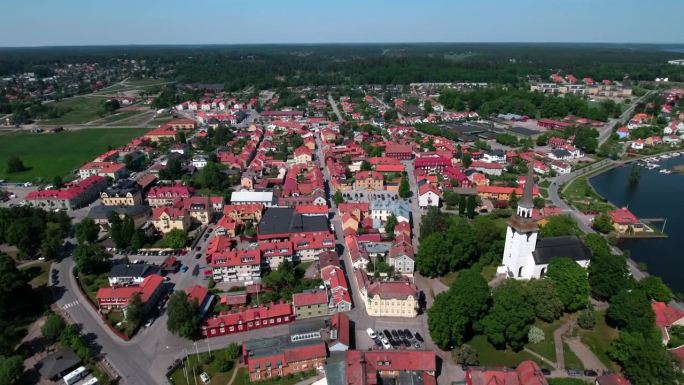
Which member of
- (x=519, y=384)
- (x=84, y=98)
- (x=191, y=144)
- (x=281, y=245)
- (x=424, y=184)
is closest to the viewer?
(x=519, y=384)

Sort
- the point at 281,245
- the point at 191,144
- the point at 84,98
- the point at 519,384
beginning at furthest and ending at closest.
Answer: the point at 84,98, the point at 191,144, the point at 281,245, the point at 519,384

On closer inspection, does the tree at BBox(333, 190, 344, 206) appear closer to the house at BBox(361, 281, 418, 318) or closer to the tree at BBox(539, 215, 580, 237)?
the house at BBox(361, 281, 418, 318)

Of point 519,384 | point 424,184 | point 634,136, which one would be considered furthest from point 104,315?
point 634,136

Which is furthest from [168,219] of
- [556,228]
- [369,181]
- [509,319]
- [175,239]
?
[556,228]

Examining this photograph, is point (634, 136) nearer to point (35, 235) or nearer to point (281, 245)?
point (281, 245)

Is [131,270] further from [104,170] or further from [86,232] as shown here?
[104,170]

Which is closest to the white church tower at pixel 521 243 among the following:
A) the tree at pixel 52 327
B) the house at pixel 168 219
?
the house at pixel 168 219

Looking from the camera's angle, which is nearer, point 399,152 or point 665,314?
point 665,314
